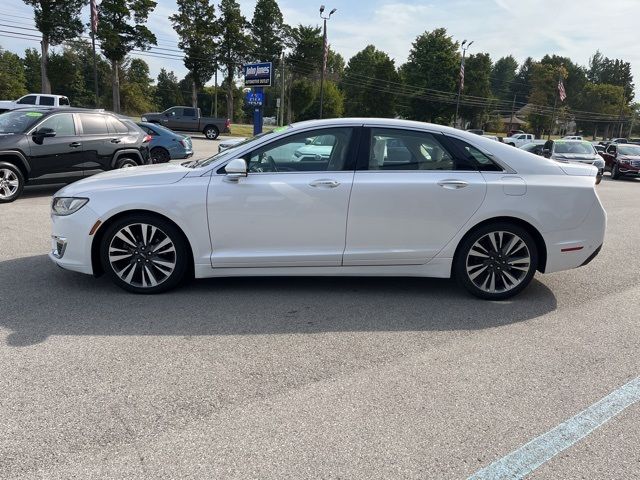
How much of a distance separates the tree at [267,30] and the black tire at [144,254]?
60.8m

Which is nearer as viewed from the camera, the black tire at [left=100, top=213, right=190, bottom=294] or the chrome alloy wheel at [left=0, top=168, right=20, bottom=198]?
the black tire at [left=100, top=213, right=190, bottom=294]

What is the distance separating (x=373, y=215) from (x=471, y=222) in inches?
36.3

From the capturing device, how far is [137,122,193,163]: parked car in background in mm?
15594

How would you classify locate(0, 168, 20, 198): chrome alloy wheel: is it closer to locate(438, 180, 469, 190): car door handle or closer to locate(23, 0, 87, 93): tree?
locate(438, 180, 469, 190): car door handle

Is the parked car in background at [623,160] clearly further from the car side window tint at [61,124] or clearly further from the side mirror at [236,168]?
the side mirror at [236,168]

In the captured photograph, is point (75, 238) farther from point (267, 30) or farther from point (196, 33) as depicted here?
point (267, 30)

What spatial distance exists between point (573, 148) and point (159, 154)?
1603cm

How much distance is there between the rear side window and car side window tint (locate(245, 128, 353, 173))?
22.1 ft

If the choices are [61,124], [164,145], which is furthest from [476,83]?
[61,124]

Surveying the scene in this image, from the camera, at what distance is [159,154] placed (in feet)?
51.6

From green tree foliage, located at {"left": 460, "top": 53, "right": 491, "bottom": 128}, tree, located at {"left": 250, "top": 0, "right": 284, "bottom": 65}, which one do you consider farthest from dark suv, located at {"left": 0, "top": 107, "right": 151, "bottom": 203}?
green tree foliage, located at {"left": 460, "top": 53, "right": 491, "bottom": 128}

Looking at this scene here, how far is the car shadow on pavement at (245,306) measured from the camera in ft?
12.9

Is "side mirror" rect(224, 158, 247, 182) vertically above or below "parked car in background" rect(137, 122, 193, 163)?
above

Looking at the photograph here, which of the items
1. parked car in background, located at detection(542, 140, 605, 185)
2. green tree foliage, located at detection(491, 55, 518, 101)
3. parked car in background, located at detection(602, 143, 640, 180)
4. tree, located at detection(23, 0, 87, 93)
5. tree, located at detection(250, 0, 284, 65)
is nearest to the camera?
parked car in background, located at detection(542, 140, 605, 185)
